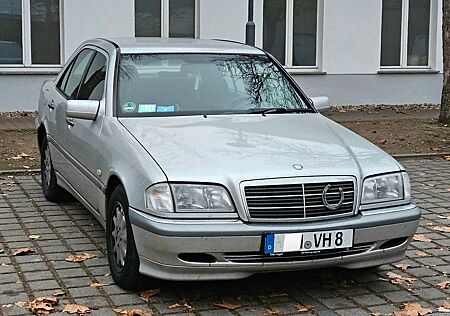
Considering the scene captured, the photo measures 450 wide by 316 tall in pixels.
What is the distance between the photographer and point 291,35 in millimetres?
→ 17688

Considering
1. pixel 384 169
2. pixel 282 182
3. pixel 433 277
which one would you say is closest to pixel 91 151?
pixel 282 182

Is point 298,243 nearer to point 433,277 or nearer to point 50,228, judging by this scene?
point 433,277

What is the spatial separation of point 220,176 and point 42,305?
4.53 ft

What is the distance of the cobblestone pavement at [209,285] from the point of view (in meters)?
5.16

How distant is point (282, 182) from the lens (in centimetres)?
500

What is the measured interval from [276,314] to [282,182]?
82 centimetres

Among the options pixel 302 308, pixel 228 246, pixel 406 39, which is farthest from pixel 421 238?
pixel 406 39

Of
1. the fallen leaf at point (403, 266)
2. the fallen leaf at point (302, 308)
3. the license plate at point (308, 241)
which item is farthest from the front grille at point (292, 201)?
the fallen leaf at point (403, 266)

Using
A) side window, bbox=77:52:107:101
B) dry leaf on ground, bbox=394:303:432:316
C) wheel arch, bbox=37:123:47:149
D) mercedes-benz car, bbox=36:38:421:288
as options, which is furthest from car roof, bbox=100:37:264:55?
dry leaf on ground, bbox=394:303:432:316

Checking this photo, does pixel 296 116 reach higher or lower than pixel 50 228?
higher

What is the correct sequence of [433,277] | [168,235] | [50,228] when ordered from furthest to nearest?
[50,228] < [433,277] < [168,235]

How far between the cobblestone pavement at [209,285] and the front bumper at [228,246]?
0.28m

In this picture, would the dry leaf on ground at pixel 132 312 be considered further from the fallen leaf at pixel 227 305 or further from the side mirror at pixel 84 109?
Answer: the side mirror at pixel 84 109

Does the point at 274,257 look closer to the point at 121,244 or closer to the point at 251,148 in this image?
the point at 251,148
